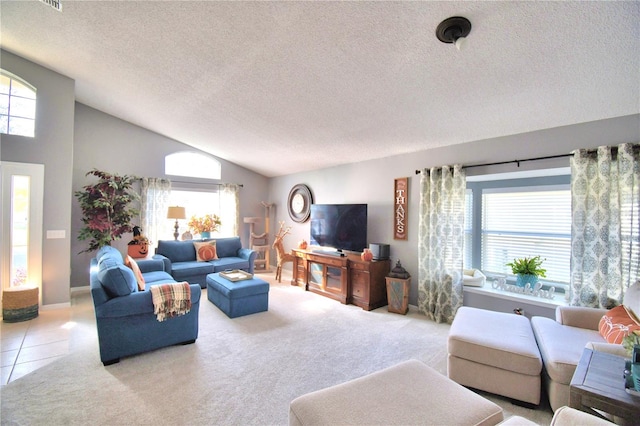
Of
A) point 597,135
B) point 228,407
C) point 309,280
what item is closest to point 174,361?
point 228,407

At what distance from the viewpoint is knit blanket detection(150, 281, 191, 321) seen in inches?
106

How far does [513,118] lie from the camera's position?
9.40 feet

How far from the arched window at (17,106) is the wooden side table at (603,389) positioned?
622 cm

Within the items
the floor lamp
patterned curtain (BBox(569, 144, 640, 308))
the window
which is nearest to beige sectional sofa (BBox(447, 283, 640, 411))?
patterned curtain (BBox(569, 144, 640, 308))

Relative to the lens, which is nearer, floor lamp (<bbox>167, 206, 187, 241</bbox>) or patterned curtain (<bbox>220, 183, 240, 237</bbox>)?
floor lamp (<bbox>167, 206, 187, 241</bbox>)

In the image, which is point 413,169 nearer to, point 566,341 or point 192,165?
point 566,341

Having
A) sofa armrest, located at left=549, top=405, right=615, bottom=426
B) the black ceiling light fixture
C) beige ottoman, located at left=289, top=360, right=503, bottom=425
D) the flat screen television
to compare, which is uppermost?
the black ceiling light fixture

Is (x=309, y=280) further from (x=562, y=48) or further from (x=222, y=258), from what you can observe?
(x=562, y=48)

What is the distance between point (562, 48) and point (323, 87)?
1925 mm

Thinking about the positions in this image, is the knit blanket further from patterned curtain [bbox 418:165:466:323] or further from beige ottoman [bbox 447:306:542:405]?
patterned curtain [bbox 418:165:466:323]

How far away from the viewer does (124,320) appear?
8.50 ft

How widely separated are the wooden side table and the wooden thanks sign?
2.61m

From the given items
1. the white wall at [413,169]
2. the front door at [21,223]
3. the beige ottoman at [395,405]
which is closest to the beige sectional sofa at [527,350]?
the beige ottoman at [395,405]

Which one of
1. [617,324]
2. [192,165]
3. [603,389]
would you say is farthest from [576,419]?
[192,165]
